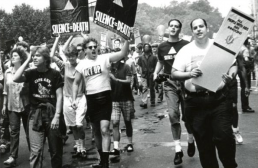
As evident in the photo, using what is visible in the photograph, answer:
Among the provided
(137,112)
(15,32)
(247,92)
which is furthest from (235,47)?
(15,32)

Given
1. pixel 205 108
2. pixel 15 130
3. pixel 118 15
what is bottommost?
pixel 15 130

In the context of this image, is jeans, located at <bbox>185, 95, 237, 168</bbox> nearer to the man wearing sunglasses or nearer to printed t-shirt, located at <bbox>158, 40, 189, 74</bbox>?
the man wearing sunglasses

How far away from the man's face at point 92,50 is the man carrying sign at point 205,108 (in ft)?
5.54

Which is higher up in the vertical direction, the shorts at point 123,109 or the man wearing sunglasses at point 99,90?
the man wearing sunglasses at point 99,90

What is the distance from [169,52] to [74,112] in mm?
1984

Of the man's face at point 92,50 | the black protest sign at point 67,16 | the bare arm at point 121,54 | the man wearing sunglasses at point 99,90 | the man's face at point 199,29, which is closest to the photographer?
the man's face at point 199,29

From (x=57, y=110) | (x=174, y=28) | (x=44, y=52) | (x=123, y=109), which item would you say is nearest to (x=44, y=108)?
(x=57, y=110)

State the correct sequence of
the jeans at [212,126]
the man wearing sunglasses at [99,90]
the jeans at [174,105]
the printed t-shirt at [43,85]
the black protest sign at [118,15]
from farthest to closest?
the jeans at [174,105] < the man wearing sunglasses at [99,90] < the black protest sign at [118,15] < the printed t-shirt at [43,85] < the jeans at [212,126]

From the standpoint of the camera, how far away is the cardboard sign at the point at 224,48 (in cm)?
473

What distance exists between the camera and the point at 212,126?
4.95 metres

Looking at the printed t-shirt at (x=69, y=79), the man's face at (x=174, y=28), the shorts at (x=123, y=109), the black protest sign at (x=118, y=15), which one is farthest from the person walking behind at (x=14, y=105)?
the man's face at (x=174, y=28)

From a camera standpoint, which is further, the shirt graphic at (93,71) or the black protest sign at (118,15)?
the shirt graphic at (93,71)

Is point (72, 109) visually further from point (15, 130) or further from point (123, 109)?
point (15, 130)

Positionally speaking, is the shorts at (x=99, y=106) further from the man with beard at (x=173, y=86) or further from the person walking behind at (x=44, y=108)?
the man with beard at (x=173, y=86)
